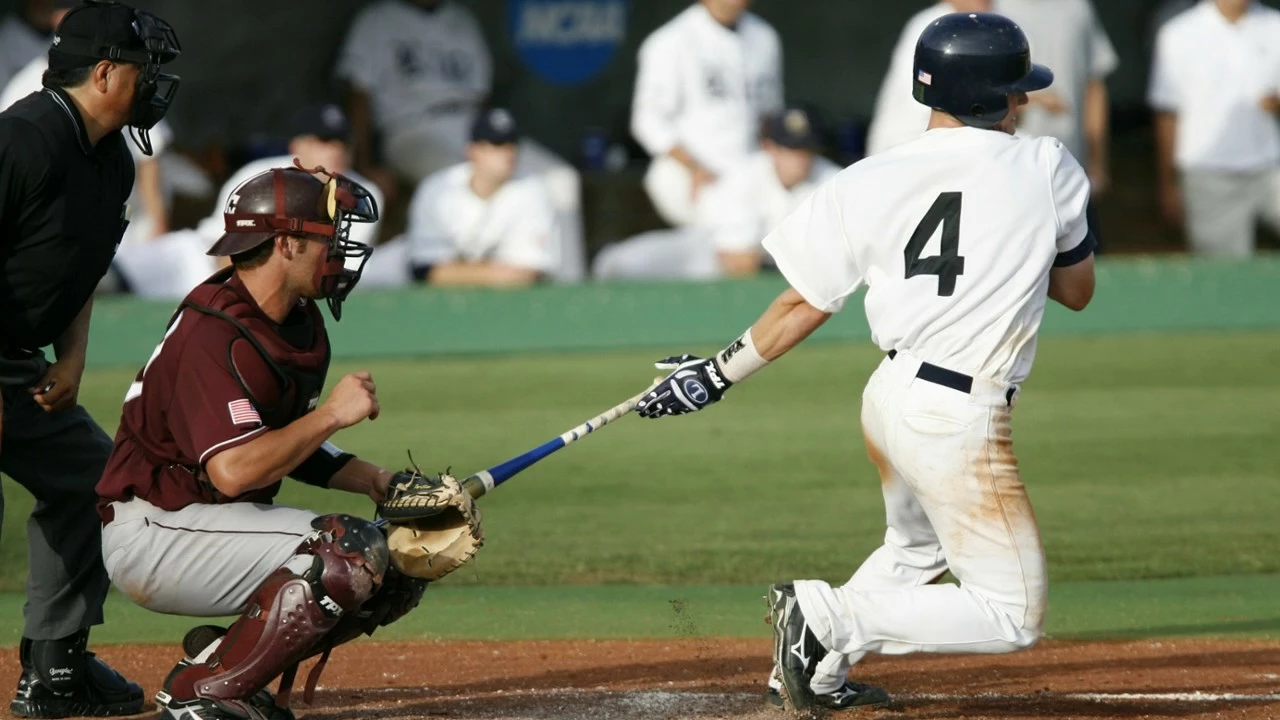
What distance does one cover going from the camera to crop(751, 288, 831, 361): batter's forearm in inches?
174

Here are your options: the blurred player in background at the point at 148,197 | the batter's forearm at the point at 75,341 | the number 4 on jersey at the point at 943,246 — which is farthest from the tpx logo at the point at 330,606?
the blurred player in background at the point at 148,197

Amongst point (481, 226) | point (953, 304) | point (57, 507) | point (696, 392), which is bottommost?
point (481, 226)

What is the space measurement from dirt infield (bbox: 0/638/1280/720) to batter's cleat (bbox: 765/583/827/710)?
0.17 m

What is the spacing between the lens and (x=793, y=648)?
4.27 meters

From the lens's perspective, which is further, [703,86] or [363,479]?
[703,86]

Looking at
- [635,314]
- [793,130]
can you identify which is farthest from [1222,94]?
[635,314]

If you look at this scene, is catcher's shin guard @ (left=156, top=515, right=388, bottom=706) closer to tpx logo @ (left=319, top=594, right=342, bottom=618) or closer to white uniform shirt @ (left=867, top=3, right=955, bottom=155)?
tpx logo @ (left=319, top=594, right=342, bottom=618)

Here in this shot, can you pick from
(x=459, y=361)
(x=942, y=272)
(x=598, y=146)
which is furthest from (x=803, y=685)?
(x=598, y=146)

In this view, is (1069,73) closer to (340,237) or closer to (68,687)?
(340,237)

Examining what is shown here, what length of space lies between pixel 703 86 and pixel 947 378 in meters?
7.46

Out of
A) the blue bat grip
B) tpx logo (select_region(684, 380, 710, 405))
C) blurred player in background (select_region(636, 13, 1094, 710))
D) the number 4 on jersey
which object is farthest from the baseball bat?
the number 4 on jersey

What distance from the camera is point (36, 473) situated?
4691 mm

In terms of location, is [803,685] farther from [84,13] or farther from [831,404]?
[831,404]

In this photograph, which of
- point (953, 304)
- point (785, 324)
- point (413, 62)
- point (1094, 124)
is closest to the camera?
point (953, 304)
